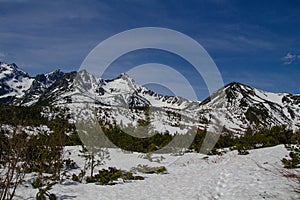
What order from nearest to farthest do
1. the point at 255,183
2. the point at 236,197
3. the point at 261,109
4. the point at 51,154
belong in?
1. the point at 236,197
2. the point at 255,183
3. the point at 51,154
4. the point at 261,109

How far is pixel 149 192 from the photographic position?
1115 centimetres

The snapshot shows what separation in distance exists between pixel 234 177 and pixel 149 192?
11.1ft

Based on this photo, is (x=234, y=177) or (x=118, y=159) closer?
(x=234, y=177)

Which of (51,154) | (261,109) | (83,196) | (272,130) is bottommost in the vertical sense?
(83,196)

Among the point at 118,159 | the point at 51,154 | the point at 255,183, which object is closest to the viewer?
the point at 255,183

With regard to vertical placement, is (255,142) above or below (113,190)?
above

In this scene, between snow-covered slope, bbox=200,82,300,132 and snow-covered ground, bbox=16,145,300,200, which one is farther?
snow-covered slope, bbox=200,82,300,132

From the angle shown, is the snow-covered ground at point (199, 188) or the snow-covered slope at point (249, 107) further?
the snow-covered slope at point (249, 107)

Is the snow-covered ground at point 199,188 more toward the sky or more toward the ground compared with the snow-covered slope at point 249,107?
more toward the ground

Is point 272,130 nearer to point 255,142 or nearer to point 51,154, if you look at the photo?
point 255,142

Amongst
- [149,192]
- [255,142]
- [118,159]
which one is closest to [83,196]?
[149,192]

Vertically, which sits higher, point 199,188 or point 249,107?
point 249,107

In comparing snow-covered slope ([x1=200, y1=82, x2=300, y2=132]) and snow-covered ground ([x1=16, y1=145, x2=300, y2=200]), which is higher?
snow-covered slope ([x1=200, y1=82, x2=300, y2=132])

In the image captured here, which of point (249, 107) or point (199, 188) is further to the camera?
point (249, 107)
